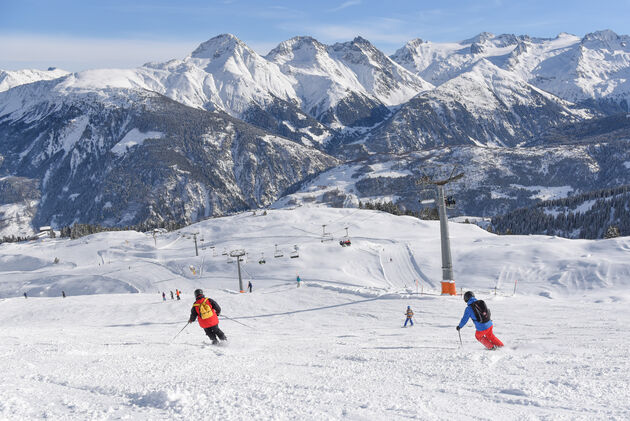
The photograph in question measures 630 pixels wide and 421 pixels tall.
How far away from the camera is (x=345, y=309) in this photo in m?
26.0

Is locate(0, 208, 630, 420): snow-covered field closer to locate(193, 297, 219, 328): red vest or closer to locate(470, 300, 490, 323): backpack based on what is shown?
locate(193, 297, 219, 328): red vest

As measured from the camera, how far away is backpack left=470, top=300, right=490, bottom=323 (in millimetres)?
12943

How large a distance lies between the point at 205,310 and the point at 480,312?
8.24 metres

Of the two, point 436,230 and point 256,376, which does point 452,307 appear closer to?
point 256,376

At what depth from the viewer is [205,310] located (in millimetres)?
14906

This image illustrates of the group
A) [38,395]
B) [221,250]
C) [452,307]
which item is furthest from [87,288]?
[38,395]

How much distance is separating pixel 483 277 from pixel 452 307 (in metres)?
30.2

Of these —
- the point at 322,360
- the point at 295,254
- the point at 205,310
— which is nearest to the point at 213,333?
the point at 205,310

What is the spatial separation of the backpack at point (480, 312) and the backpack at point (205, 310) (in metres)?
7.91

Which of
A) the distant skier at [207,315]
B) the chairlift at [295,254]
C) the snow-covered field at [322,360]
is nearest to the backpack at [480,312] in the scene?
the snow-covered field at [322,360]

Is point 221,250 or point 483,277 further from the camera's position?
point 221,250

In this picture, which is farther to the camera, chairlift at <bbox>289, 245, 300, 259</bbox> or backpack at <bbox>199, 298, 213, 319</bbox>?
chairlift at <bbox>289, 245, 300, 259</bbox>

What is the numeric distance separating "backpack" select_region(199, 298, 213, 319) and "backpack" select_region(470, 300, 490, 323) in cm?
791

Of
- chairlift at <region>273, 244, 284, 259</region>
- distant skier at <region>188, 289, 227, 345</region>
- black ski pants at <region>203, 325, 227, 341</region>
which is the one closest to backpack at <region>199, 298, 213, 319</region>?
distant skier at <region>188, 289, 227, 345</region>
